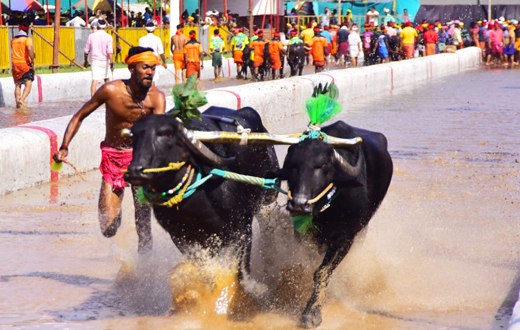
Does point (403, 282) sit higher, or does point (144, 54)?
point (144, 54)

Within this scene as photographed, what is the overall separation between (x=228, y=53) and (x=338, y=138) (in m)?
30.2

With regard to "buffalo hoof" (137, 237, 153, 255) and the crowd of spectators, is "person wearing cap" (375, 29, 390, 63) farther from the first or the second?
"buffalo hoof" (137, 237, 153, 255)

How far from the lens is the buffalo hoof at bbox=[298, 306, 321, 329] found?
4.95 meters

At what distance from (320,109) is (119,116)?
1683 mm

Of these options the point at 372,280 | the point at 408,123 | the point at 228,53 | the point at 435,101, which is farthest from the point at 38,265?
the point at 228,53

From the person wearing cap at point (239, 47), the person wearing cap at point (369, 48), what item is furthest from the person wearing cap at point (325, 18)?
the person wearing cap at point (239, 47)

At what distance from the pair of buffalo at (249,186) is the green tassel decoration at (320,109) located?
0.19 metres

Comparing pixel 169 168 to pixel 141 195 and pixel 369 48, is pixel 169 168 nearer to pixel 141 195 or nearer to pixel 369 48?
pixel 141 195

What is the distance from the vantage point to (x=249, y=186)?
17.9ft

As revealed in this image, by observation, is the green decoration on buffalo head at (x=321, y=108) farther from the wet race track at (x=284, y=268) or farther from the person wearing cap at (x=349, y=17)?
the person wearing cap at (x=349, y=17)

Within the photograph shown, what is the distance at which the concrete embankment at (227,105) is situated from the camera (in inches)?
348

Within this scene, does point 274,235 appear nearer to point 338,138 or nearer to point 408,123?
point 338,138

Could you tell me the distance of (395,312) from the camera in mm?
5352

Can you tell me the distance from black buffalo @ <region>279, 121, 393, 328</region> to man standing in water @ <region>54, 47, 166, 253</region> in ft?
4.48
